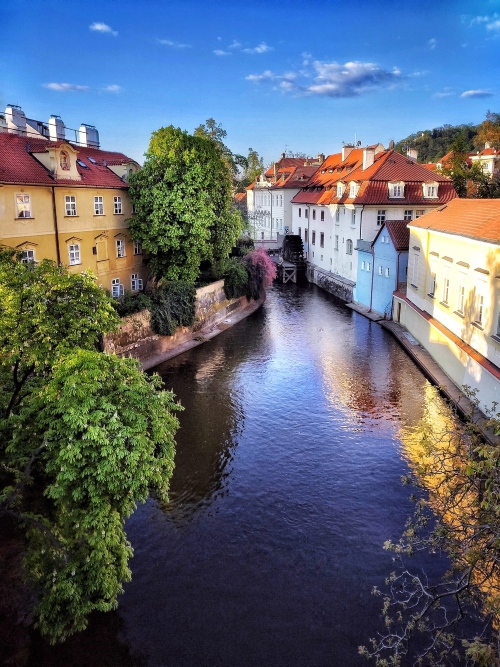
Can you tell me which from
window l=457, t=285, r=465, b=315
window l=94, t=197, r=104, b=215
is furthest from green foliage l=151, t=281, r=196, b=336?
window l=457, t=285, r=465, b=315

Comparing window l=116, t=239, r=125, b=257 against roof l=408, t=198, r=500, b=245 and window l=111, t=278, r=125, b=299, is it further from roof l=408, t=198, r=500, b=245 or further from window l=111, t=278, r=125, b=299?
roof l=408, t=198, r=500, b=245

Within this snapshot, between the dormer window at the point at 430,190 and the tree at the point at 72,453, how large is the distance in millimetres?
32510

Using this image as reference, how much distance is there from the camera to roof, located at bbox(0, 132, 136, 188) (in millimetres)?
22812

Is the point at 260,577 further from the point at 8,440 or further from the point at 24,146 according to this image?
the point at 24,146

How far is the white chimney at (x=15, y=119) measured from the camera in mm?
27703

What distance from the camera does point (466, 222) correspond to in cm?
2034

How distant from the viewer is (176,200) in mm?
27281

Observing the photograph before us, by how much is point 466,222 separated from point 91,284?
1559cm

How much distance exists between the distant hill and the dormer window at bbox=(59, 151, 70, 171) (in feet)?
275

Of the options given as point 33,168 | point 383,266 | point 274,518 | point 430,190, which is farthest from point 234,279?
point 274,518

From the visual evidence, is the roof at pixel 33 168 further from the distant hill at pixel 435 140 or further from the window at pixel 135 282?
the distant hill at pixel 435 140

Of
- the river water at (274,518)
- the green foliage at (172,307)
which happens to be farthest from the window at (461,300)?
the green foliage at (172,307)

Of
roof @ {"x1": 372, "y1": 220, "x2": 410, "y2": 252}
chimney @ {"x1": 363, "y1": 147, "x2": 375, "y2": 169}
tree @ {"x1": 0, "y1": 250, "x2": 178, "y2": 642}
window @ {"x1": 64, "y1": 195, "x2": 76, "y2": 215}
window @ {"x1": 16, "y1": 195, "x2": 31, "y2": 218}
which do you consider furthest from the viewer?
chimney @ {"x1": 363, "y1": 147, "x2": 375, "y2": 169}

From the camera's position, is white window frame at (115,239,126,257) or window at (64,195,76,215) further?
white window frame at (115,239,126,257)
